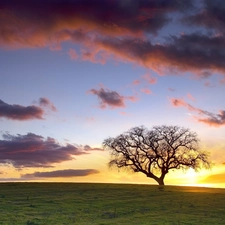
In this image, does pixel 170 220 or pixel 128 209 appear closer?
pixel 170 220

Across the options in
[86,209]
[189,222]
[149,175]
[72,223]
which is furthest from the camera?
[149,175]

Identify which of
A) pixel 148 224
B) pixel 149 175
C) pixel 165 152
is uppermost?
pixel 165 152

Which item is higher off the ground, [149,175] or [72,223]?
[149,175]

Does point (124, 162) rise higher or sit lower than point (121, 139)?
lower

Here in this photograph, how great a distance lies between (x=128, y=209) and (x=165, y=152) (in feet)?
141

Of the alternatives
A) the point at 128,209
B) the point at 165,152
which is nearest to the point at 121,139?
the point at 165,152

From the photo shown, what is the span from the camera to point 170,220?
96.2ft

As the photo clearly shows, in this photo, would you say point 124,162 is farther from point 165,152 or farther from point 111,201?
point 111,201

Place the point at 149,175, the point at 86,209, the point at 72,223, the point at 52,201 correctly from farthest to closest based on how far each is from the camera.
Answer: the point at 149,175
the point at 52,201
the point at 86,209
the point at 72,223

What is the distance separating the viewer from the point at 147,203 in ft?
132

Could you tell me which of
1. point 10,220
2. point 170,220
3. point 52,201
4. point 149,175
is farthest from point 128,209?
point 149,175

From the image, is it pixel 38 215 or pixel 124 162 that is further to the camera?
pixel 124 162

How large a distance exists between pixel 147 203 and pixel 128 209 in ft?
18.8

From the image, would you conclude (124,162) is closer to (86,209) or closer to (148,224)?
(86,209)
